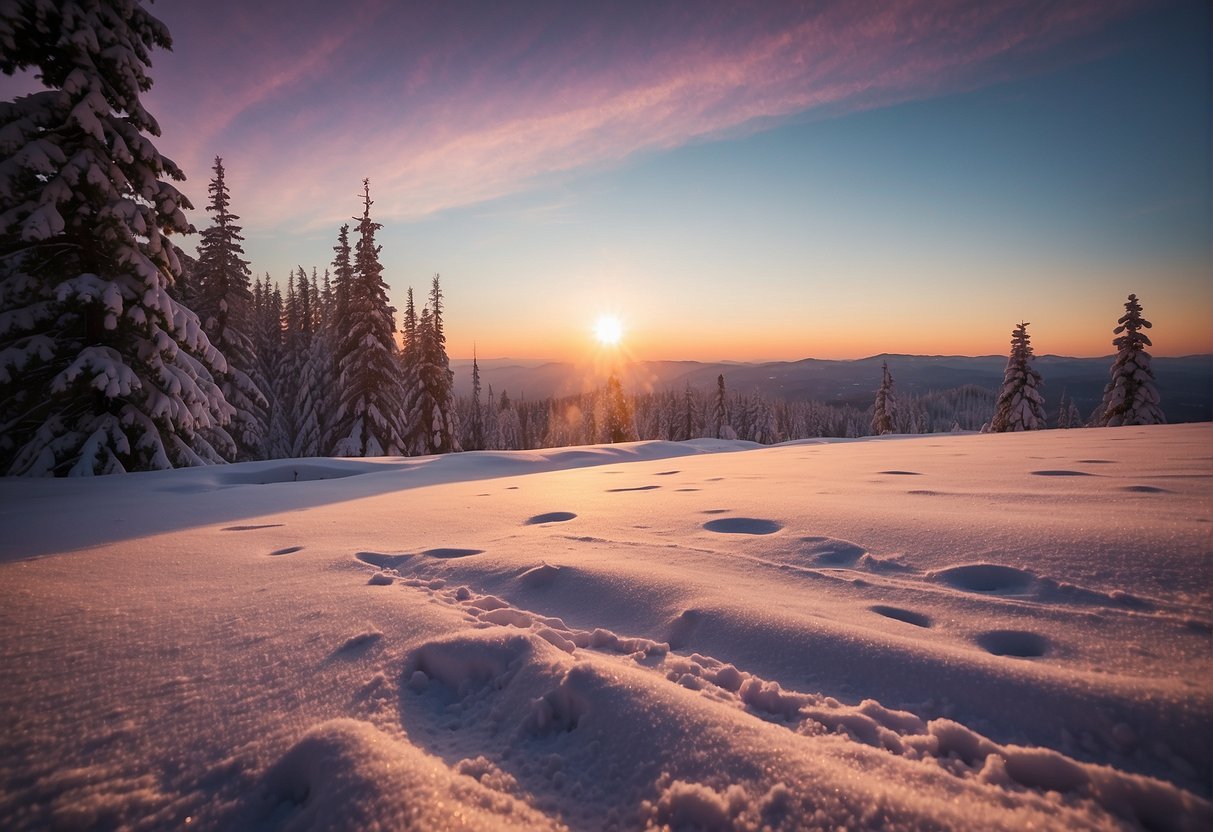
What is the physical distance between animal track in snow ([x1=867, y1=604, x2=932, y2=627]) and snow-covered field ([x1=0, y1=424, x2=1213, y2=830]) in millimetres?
15

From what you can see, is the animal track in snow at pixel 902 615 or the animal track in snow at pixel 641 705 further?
the animal track in snow at pixel 902 615

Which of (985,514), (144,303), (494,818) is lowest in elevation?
(494,818)

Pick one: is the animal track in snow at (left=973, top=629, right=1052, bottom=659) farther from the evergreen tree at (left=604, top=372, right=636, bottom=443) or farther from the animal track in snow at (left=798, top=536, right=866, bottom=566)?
the evergreen tree at (left=604, top=372, right=636, bottom=443)

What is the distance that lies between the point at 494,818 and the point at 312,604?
154 cm

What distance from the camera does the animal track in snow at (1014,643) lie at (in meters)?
1.54

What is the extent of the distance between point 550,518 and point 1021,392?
107 feet

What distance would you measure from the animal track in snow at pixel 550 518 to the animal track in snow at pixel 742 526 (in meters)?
1.17

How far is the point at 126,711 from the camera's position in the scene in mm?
1387

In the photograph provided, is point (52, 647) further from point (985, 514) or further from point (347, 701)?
point (985, 514)

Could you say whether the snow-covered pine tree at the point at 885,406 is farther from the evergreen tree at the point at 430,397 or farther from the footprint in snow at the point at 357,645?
the footprint in snow at the point at 357,645

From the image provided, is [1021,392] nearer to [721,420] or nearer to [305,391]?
[721,420]

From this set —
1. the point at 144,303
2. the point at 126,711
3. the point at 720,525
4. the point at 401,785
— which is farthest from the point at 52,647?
the point at 144,303

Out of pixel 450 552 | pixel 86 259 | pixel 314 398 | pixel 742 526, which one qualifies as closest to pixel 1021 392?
pixel 742 526

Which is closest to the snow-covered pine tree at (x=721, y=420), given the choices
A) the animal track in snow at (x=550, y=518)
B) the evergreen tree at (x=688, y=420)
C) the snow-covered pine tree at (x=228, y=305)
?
the evergreen tree at (x=688, y=420)
